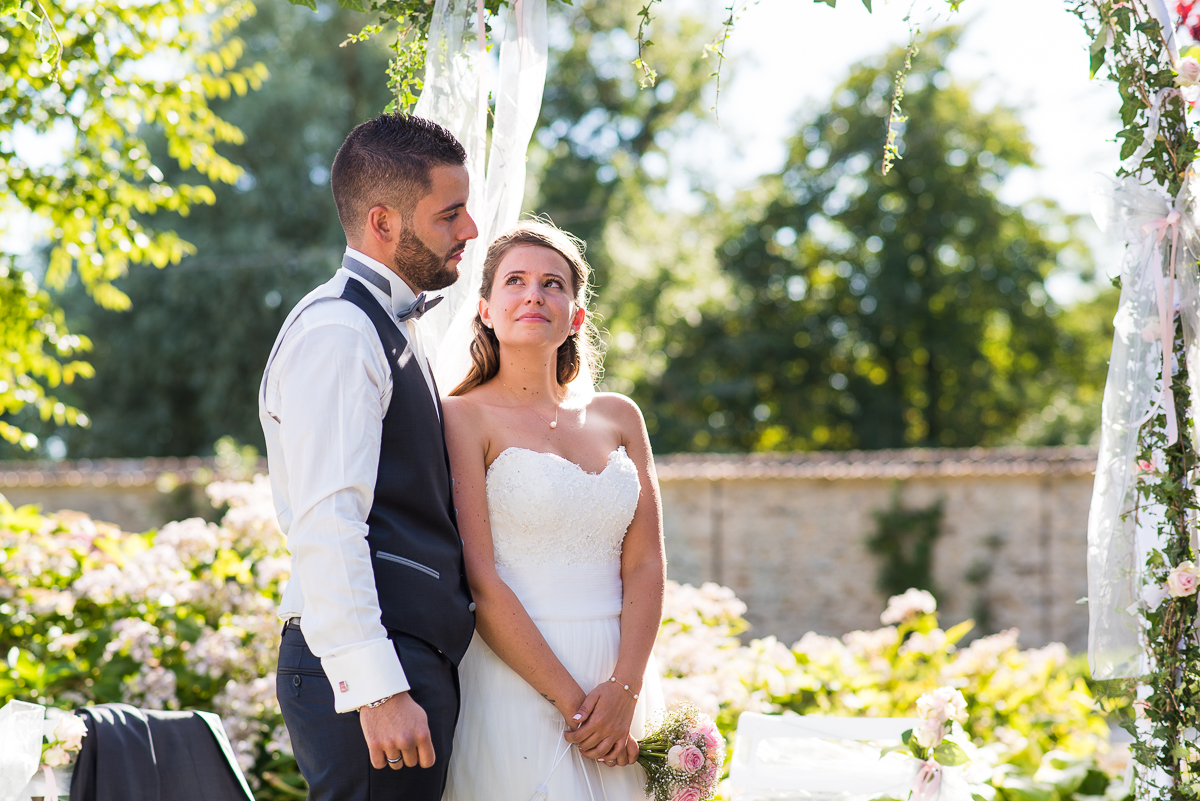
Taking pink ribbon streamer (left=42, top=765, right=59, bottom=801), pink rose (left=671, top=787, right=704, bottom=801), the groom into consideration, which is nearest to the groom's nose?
the groom

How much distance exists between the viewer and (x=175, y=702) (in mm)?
3664

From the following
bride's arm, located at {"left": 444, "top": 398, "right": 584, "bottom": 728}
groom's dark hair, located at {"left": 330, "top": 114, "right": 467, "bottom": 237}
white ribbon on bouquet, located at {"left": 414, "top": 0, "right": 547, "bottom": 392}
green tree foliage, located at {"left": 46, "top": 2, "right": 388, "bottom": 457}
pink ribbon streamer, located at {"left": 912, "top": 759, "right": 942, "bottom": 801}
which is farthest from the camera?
green tree foliage, located at {"left": 46, "top": 2, "right": 388, "bottom": 457}

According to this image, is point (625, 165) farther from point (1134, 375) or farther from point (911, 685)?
point (1134, 375)

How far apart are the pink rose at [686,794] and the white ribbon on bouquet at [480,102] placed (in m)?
1.36

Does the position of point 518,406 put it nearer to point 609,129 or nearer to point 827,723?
point 827,723

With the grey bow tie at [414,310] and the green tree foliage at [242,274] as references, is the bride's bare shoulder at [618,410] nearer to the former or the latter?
the grey bow tie at [414,310]

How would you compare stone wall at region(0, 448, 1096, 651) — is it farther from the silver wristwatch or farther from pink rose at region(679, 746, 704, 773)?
the silver wristwatch

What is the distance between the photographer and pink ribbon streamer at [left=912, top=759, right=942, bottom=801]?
2637 mm

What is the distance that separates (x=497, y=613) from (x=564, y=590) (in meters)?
0.24

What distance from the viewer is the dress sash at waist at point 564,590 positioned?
2420mm

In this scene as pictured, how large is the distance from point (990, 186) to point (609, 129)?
8.90 meters

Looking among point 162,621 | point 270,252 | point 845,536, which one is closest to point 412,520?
point 162,621

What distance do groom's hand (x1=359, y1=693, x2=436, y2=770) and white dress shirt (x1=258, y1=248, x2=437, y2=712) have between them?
38mm

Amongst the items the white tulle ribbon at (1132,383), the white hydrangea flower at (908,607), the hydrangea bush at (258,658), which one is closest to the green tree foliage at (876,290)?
the white hydrangea flower at (908,607)
